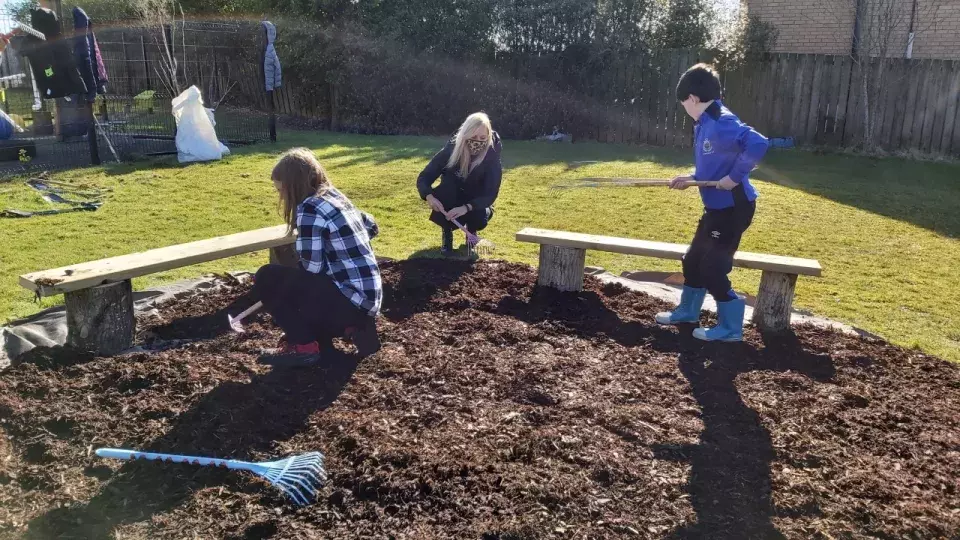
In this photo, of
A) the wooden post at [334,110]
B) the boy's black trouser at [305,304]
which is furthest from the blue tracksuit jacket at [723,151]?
the wooden post at [334,110]

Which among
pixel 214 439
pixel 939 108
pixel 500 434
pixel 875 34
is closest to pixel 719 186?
pixel 500 434

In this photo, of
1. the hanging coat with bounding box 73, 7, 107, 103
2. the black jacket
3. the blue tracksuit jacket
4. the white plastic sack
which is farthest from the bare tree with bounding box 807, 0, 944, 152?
the hanging coat with bounding box 73, 7, 107, 103

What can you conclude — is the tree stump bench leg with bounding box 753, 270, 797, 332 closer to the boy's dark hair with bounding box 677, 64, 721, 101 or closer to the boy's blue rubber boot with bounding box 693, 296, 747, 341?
the boy's blue rubber boot with bounding box 693, 296, 747, 341

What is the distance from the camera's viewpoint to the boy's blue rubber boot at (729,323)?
4.80 metres

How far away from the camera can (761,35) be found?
14906 millimetres

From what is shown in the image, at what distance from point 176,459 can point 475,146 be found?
161 inches

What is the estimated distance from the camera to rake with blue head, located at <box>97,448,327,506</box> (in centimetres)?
303

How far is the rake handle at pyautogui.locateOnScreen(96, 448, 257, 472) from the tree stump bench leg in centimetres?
347

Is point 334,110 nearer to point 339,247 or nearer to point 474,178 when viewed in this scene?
point 474,178

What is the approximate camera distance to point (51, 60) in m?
11.7

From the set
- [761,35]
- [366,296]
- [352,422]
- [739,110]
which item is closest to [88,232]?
[366,296]

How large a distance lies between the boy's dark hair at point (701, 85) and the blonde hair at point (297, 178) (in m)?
2.26

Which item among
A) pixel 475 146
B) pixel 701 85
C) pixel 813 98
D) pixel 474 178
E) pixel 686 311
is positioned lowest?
pixel 686 311

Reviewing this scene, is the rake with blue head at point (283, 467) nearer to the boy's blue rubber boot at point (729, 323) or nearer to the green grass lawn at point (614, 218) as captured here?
the green grass lawn at point (614, 218)
